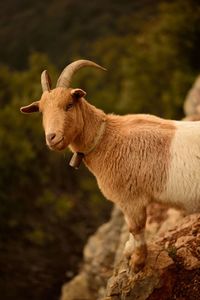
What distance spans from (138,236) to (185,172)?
1.10 meters

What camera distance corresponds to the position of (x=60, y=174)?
27.6 m

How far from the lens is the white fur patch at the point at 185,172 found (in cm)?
731

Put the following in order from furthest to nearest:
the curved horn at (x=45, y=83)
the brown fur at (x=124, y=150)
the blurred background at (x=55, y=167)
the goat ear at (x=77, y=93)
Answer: the blurred background at (x=55, y=167)
the curved horn at (x=45, y=83)
the brown fur at (x=124, y=150)
the goat ear at (x=77, y=93)

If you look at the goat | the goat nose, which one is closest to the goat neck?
the goat

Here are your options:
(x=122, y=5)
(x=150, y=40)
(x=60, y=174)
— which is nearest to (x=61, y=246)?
(x=60, y=174)

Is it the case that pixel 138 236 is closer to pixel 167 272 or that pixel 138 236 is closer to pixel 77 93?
pixel 167 272

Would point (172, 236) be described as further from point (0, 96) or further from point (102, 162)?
point (0, 96)

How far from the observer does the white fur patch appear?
24.0 ft

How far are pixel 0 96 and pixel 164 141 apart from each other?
20.2 meters

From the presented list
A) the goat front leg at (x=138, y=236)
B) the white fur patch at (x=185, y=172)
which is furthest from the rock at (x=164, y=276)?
the white fur patch at (x=185, y=172)

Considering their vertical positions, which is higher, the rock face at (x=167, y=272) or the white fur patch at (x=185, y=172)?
the white fur patch at (x=185, y=172)

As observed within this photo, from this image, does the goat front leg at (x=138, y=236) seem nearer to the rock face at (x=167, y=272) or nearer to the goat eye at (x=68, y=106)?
the rock face at (x=167, y=272)

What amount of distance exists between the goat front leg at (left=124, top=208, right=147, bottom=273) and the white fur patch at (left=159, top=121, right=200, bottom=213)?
15.3 inches

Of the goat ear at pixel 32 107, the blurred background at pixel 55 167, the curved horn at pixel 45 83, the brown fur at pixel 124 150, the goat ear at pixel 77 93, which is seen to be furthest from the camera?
the blurred background at pixel 55 167
